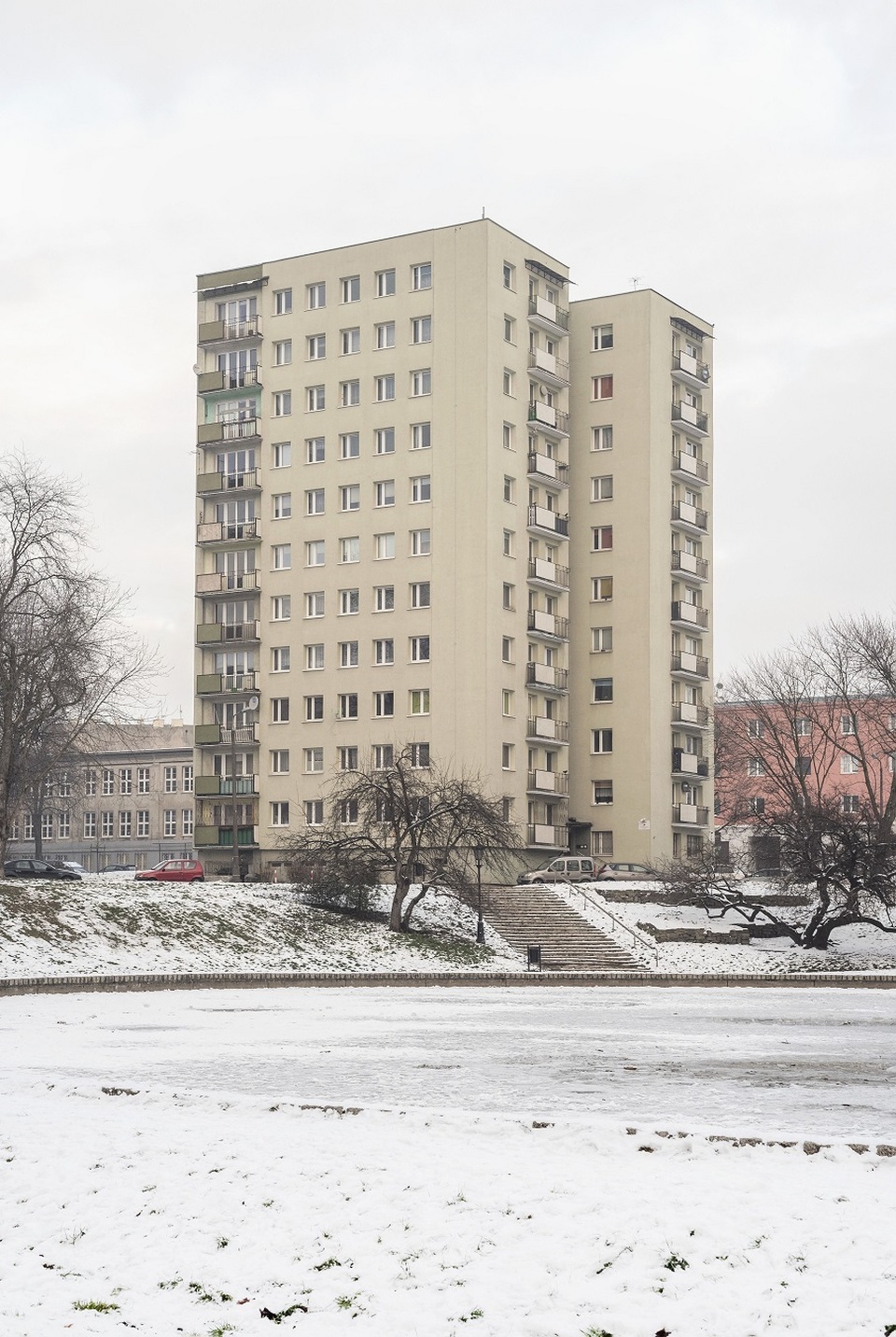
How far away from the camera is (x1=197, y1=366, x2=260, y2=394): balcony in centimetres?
8944

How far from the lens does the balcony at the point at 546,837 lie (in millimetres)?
81500

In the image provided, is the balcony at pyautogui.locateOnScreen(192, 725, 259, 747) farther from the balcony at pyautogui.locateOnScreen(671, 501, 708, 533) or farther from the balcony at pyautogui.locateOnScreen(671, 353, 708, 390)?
the balcony at pyautogui.locateOnScreen(671, 353, 708, 390)

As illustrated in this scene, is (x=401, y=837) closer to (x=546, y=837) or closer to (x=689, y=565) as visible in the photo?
(x=546, y=837)

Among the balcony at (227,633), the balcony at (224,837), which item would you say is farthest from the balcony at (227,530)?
the balcony at (224,837)

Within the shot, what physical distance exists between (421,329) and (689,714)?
2528 cm

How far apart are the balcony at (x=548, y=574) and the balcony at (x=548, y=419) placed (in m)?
6.78

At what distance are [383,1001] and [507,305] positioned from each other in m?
54.1

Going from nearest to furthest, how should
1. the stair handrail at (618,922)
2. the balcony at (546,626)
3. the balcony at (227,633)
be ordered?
the stair handrail at (618,922), the balcony at (546,626), the balcony at (227,633)

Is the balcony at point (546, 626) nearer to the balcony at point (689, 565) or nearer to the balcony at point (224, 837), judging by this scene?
the balcony at point (689, 565)

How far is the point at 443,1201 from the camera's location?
1196 cm

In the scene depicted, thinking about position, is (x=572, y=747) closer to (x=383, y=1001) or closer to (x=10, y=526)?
A: (x=10, y=526)

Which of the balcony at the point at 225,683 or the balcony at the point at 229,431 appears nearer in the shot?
the balcony at the point at 225,683

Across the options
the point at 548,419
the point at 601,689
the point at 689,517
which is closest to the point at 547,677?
the point at 601,689

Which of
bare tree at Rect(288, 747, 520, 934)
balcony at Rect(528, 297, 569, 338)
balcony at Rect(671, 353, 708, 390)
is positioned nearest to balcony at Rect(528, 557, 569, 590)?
balcony at Rect(528, 297, 569, 338)
